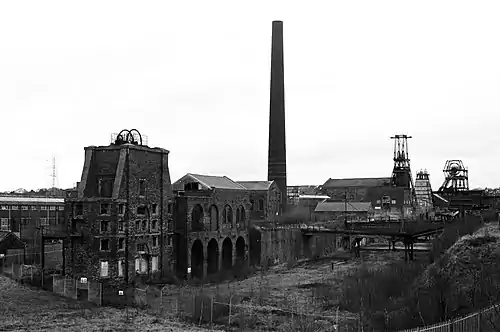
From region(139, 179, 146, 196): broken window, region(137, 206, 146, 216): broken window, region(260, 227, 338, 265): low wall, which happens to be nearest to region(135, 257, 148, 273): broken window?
region(137, 206, 146, 216): broken window

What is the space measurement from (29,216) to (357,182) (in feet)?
193

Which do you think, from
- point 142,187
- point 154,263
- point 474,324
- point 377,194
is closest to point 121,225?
point 142,187

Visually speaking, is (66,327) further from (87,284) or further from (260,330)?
(260,330)

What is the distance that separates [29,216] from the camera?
205 ft

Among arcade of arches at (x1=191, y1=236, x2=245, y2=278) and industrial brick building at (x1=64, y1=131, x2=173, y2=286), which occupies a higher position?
industrial brick building at (x1=64, y1=131, x2=173, y2=286)

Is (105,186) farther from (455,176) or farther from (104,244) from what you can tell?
(455,176)

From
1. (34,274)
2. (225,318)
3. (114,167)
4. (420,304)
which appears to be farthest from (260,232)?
(420,304)

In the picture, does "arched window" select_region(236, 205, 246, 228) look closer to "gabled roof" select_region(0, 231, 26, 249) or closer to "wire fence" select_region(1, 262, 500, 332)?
"wire fence" select_region(1, 262, 500, 332)

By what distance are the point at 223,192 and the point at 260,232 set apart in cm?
607

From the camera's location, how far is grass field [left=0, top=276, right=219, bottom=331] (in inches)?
1079

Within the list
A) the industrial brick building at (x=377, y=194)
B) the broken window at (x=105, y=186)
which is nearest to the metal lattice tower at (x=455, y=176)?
the industrial brick building at (x=377, y=194)

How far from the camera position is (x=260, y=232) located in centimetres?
5409

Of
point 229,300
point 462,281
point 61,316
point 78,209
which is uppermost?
point 78,209

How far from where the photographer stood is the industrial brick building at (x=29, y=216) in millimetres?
55812
